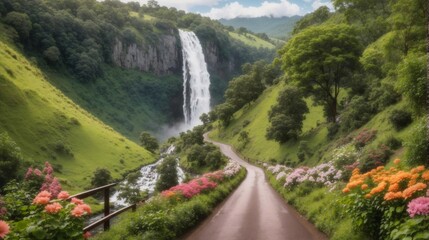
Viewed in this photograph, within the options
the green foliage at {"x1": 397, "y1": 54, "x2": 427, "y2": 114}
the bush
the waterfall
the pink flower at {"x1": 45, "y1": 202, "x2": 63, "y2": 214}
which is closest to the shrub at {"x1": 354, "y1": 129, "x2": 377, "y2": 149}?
the bush

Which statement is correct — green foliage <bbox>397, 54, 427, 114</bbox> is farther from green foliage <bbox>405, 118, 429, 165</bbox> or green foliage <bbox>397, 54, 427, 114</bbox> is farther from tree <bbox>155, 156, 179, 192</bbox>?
tree <bbox>155, 156, 179, 192</bbox>

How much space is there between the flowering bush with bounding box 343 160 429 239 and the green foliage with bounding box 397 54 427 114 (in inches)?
340

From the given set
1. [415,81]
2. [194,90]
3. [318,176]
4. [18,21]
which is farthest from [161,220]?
[194,90]

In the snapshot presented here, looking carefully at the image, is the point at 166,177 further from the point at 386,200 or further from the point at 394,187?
the point at 394,187

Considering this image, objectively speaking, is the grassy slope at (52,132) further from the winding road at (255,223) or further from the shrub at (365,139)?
the shrub at (365,139)

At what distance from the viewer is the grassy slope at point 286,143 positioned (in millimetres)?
32153

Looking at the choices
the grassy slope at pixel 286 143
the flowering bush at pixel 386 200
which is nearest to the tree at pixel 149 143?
the grassy slope at pixel 286 143

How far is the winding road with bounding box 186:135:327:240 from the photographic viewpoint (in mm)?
13466

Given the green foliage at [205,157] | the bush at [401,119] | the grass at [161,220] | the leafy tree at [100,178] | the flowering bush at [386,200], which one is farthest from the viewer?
the green foliage at [205,157]

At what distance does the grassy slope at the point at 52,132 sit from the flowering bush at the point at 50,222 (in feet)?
146

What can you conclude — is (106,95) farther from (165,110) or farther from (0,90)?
(0,90)

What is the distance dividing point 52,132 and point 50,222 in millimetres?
62227


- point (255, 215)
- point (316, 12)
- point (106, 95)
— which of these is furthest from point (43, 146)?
point (106, 95)

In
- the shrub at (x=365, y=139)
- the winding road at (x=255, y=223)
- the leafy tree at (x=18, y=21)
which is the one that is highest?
the leafy tree at (x=18, y=21)
